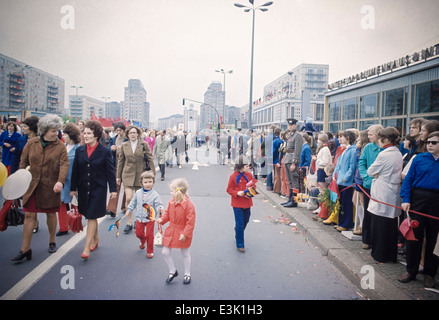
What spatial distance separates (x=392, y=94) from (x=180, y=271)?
17802 mm

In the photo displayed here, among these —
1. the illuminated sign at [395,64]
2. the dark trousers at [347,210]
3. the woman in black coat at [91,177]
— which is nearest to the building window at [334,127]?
the illuminated sign at [395,64]

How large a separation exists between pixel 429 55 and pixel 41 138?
654 inches

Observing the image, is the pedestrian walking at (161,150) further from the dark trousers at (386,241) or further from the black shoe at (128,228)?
the dark trousers at (386,241)

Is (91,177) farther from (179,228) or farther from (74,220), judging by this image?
(179,228)

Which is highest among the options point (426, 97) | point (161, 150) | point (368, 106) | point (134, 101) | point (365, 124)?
point (134, 101)

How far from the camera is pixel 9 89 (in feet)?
321

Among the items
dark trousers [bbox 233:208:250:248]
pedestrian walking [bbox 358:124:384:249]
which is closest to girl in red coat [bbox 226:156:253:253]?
dark trousers [bbox 233:208:250:248]

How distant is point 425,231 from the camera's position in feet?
11.9

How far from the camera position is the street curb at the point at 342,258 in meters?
3.21

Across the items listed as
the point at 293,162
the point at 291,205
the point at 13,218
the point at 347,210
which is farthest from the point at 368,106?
the point at 13,218

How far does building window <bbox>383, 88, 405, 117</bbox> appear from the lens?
16.2 metres
